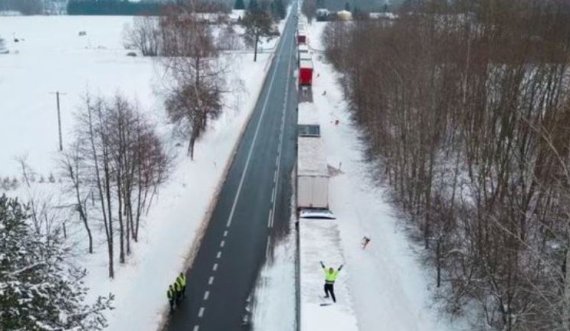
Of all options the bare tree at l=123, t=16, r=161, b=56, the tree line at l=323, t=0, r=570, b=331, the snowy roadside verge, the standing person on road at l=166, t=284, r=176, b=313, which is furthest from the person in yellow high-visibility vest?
the bare tree at l=123, t=16, r=161, b=56

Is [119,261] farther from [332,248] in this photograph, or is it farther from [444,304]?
[444,304]

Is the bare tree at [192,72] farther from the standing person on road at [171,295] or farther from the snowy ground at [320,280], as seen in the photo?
the standing person on road at [171,295]

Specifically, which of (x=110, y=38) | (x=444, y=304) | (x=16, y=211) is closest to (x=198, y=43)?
(x=444, y=304)

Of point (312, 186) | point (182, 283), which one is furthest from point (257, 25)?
point (182, 283)

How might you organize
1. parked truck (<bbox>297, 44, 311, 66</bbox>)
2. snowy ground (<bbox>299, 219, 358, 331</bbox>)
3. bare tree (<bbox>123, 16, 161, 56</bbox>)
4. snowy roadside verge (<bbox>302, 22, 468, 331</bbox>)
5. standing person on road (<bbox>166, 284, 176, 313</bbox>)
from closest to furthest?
snowy ground (<bbox>299, 219, 358, 331</bbox>) < snowy roadside verge (<bbox>302, 22, 468, 331</bbox>) < standing person on road (<bbox>166, 284, 176, 313</bbox>) < parked truck (<bbox>297, 44, 311, 66</bbox>) < bare tree (<bbox>123, 16, 161, 56</bbox>)

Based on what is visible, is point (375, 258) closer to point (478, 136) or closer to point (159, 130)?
point (478, 136)

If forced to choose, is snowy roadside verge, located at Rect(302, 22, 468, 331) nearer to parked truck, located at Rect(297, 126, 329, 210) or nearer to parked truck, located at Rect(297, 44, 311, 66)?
parked truck, located at Rect(297, 126, 329, 210)
